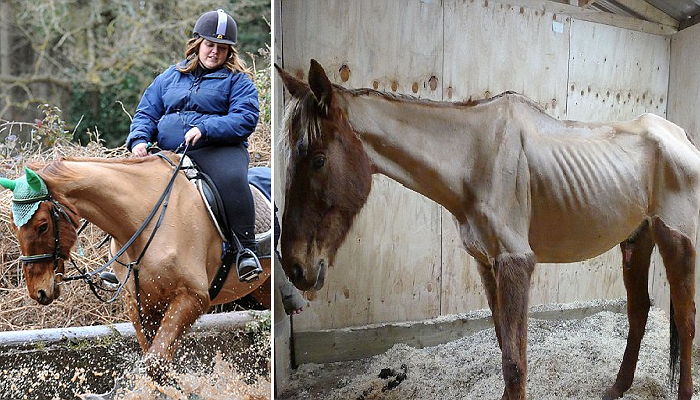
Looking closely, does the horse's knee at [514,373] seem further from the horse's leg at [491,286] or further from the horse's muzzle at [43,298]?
the horse's muzzle at [43,298]

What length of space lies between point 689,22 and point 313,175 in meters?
1.22

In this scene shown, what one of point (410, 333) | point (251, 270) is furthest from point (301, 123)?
point (410, 333)

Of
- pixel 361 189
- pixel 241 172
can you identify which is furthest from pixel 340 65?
pixel 241 172

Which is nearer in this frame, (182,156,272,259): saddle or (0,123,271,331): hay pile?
(0,123,271,331): hay pile

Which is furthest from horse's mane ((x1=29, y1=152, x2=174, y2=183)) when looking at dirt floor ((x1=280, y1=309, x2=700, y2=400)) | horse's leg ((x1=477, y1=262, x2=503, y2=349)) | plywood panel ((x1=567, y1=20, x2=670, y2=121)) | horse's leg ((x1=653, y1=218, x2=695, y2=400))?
horse's leg ((x1=653, y1=218, x2=695, y2=400))

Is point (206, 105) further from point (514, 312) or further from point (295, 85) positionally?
point (514, 312)

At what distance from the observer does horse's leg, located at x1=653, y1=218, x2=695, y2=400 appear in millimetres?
1399

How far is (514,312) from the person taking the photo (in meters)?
1.21

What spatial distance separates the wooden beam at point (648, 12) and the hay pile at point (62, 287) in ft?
4.67

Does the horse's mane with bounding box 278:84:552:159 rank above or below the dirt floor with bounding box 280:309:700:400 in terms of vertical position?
above

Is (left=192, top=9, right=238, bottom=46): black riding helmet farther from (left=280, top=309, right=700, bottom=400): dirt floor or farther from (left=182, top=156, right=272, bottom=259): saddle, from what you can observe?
(left=280, top=309, right=700, bottom=400): dirt floor

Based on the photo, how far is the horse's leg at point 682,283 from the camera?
1.40 metres

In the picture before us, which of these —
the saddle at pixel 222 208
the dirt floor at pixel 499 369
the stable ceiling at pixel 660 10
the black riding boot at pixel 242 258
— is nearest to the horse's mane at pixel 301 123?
the saddle at pixel 222 208

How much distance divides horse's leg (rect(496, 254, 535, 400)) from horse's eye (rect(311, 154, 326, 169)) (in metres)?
0.45
